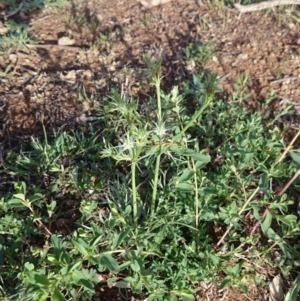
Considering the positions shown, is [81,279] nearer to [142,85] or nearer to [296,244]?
[296,244]

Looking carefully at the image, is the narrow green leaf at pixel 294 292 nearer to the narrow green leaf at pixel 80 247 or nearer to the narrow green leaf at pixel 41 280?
the narrow green leaf at pixel 80 247

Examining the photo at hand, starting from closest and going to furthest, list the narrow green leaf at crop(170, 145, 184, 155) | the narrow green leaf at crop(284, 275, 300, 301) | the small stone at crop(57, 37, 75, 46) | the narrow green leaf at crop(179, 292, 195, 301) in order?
the narrow green leaf at crop(170, 145, 184, 155) < the narrow green leaf at crop(179, 292, 195, 301) < the narrow green leaf at crop(284, 275, 300, 301) < the small stone at crop(57, 37, 75, 46)

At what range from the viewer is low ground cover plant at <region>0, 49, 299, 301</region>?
5.57 ft

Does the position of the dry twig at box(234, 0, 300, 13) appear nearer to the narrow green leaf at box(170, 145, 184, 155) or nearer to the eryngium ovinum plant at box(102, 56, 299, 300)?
the eryngium ovinum plant at box(102, 56, 299, 300)

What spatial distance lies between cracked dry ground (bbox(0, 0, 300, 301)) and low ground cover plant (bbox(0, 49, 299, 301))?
22 centimetres

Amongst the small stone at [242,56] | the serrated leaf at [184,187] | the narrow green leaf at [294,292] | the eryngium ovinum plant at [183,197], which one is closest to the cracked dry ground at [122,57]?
the small stone at [242,56]

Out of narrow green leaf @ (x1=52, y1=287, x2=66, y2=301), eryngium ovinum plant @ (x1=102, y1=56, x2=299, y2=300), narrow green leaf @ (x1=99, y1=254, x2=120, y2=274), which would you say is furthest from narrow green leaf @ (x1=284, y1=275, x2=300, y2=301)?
narrow green leaf @ (x1=52, y1=287, x2=66, y2=301)

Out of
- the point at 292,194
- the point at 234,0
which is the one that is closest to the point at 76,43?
the point at 234,0

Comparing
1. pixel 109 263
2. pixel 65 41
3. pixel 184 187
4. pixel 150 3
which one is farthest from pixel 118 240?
pixel 150 3

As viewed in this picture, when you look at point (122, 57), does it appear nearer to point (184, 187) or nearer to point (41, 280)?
point (184, 187)

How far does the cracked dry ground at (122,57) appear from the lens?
2764 millimetres

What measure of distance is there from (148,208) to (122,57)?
49.2 inches

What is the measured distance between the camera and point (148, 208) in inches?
83.9

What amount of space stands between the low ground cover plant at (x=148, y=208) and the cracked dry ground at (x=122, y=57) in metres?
0.22
